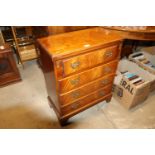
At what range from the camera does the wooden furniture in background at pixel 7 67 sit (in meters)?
1.85

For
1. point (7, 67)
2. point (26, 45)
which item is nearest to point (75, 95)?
point (7, 67)

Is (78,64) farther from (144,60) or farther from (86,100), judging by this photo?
(144,60)

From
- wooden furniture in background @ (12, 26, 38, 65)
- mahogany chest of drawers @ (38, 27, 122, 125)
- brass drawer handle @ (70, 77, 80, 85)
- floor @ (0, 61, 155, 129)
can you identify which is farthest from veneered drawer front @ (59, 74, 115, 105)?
wooden furniture in background @ (12, 26, 38, 65)

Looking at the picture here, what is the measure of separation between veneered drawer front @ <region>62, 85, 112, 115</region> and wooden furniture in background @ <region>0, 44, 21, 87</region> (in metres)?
1.10

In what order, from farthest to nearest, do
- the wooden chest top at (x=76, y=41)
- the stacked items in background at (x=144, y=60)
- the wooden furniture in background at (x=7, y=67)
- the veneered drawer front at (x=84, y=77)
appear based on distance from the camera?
the stacked items in background at (x=144, y=60), the wooden furniture in background at (x=7, y=67), the veneered drawer front at (x=84, y=77), the wooden chest top at (x=76, y=41)

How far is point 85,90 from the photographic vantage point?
1384 millimetres

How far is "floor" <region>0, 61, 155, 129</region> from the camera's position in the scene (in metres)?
1.59

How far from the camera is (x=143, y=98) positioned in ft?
5.79

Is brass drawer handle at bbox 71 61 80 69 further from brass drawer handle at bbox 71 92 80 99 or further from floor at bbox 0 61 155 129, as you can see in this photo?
floor at bbox 0 61 155 129

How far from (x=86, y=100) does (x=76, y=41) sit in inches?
26.2

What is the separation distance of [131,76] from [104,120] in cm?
66

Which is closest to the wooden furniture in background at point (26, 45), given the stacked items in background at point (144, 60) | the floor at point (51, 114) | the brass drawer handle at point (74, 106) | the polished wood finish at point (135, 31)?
the floor at point (51, 114)

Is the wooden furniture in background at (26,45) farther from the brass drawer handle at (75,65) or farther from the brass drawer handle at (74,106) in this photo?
the brass drawer handle at (75,65)

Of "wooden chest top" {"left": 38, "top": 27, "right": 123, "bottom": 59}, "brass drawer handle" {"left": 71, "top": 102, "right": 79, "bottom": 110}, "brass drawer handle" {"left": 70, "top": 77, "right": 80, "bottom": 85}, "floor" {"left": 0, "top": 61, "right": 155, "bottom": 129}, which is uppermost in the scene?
"wooden chest top" {"left": 38, "top": 27, "right": 123, "bottom": 59}
